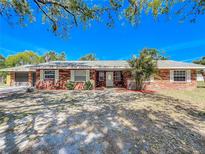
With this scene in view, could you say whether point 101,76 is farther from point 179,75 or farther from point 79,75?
point 179,75

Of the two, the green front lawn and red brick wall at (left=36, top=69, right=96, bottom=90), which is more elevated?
red brick wall at (left=36, top=69, right=96, bottom=90)

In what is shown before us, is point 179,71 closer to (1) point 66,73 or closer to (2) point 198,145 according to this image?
(1) point 66,73

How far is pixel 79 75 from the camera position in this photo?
666 inches

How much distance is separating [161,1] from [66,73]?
12493 mm

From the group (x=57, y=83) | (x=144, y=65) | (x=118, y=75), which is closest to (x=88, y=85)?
(x=57, y=83)

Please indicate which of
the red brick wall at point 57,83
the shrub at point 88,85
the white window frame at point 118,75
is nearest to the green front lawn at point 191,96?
the white window frame at point 118,75

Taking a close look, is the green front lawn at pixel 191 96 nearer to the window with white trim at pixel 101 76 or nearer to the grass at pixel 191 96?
the grass at pixel 191 96

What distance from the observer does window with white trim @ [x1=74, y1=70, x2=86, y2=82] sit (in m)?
16.8

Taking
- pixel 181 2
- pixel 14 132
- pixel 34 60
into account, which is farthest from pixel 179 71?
pixel 34 60

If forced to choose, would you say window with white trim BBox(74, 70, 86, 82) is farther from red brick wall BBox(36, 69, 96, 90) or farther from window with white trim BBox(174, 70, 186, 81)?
window with white trim BBox(174, 70, 186, 81)

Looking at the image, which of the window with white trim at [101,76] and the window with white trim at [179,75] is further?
the window with white trim at [101,76]

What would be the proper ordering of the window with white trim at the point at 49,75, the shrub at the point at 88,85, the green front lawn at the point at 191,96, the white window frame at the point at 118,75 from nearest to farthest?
1. the green front lawn at the point at 191,96
2. the shrub at the point at 88,85
3. the window with white trim at the point at 49,75
4. the white window frame at the point at 118,75

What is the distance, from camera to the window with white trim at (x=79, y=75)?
16.8 metres

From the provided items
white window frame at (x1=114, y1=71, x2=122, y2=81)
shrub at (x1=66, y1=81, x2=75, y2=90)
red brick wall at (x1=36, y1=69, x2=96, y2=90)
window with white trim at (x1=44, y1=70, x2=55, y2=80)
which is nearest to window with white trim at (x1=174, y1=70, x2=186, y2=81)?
white window frame at (x1=114, y1=71, x2=122, y2=81)
